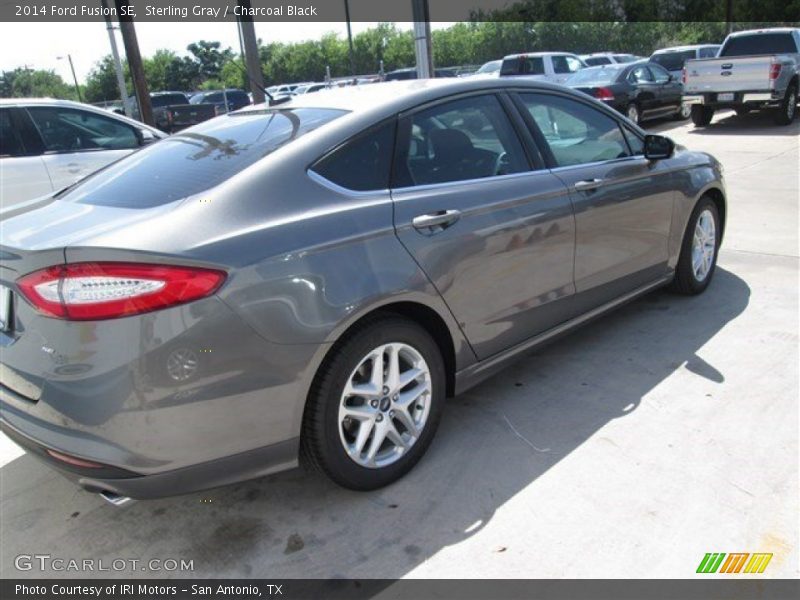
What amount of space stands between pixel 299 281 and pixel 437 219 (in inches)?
29.8

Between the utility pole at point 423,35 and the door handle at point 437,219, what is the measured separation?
8.52 meters

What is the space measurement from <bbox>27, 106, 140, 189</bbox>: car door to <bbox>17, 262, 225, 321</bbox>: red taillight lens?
5.36 m

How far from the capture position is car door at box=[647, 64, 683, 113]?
51.7 feet

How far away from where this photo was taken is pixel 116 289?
2.17 meters

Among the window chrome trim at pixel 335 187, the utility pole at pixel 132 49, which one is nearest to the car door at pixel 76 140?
the window chrome trim at pixel 335 187

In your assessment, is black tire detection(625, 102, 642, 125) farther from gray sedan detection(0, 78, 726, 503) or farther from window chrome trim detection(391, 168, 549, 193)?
window chrome trim detection(391, 168, 549, 193)

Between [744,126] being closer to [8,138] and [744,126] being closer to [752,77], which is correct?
[752,77]

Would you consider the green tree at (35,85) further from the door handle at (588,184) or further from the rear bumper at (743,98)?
the door handle at (588,184)

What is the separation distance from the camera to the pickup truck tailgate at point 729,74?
13.2 metres

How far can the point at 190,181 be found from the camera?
2.64 meters

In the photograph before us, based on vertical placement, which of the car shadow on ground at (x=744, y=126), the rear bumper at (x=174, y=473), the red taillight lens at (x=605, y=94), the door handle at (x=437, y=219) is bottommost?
the car shadow on ground at (x=744, y=126)

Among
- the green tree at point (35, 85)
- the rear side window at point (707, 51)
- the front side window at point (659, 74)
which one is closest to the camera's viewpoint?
the front side window at point (659, 74)

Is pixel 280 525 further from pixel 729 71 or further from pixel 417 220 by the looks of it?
pixel 729 71

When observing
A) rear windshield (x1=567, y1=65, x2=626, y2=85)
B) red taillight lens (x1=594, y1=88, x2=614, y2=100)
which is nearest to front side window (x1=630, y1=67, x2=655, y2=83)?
rear windshield (x1=567, y1=65, x2=626, y2=85)
